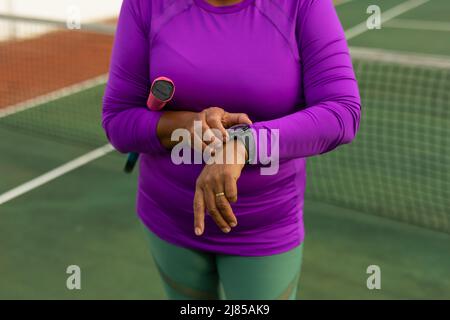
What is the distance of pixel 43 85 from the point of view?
8.52 metres

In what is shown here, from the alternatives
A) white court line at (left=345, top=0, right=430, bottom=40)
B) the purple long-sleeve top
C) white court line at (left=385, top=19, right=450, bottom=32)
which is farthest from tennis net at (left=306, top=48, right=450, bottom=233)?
white court line at (left=385, top=19, right=450, bottom=32)

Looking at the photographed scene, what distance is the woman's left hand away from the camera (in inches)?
65.1

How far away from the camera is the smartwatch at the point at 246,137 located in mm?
1719

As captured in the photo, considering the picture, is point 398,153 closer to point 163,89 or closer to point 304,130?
point 304,130

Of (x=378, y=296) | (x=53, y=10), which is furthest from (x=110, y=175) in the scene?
(x=53, y=10)

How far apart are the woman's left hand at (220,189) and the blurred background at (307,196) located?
2.36m

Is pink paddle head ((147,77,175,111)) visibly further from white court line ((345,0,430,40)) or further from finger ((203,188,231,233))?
white court line ((345,0,430,40))

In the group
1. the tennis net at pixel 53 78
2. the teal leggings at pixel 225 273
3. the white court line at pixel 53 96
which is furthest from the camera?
the white court line at pixel 53 96

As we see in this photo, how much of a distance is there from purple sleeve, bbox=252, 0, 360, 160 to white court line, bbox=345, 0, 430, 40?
31.7 feet

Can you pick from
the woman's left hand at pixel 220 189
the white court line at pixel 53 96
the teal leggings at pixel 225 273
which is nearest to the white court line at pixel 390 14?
the white court line at pixel 53 96

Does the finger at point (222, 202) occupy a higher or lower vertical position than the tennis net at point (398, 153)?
higher

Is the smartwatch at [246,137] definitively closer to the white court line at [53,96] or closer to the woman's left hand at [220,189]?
the woman's left hand at [220,189]
